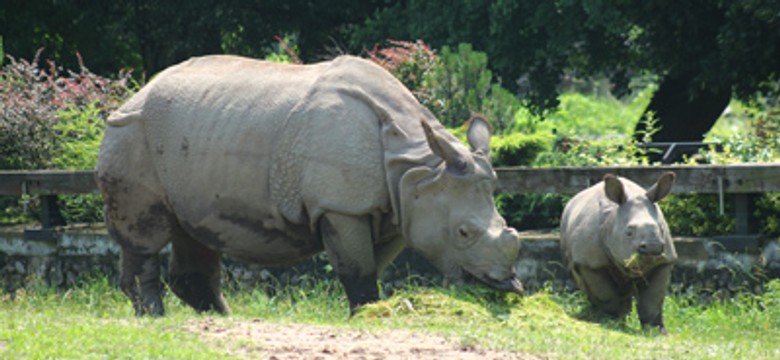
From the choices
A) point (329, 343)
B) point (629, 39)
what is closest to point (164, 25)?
point (629, 39)

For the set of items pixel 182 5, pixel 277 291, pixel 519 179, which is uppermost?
pixel 182 5

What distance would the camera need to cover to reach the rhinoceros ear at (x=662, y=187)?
9915 mm

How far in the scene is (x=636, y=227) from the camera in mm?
9742

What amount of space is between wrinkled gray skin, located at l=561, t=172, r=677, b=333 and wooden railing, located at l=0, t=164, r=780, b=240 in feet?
3.88

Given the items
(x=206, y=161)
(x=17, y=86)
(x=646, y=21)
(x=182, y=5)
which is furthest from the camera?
(x=182, y=5)

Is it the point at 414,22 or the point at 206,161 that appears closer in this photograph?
the point at 206,161

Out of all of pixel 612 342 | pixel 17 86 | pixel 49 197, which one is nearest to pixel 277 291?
pixel 49 197

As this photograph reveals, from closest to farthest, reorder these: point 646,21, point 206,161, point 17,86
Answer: point 206,161, point 17,86, point 646,21

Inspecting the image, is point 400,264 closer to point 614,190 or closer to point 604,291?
point 604,291

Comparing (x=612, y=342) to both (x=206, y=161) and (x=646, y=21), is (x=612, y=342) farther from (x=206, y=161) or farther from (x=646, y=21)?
(x=646, y=21)

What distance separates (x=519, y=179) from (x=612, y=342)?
3.67 metres

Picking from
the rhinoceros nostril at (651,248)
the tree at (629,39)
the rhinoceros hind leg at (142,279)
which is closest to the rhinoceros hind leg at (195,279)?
the rhinoceros hind leg at (142,279)

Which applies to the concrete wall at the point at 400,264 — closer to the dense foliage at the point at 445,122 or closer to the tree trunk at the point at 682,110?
the dense foliage at the point at 445,122

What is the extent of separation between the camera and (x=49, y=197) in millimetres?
13836
